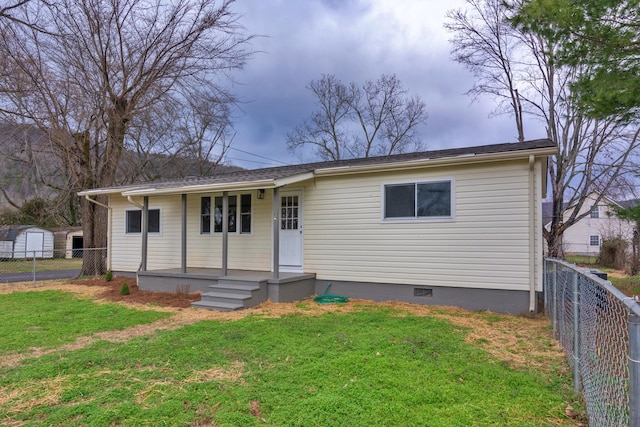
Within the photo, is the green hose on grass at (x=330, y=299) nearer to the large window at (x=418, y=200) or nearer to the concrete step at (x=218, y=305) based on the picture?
the concrete step at (x=218, y=305)

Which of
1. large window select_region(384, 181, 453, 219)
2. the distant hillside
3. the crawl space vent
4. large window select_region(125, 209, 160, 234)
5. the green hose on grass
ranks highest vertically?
the distant hillside

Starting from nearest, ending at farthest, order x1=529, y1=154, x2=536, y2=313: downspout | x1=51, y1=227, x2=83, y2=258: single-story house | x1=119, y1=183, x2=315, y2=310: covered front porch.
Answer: x1=529, y1=154, x2=536, y2=313: downspout
x1=119, y1=183, x2=315, y2=310: covered front porch
x1=51, y1=227, x2=83, y2=258: single-story house

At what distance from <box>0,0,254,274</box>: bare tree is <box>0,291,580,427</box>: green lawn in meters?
8.42

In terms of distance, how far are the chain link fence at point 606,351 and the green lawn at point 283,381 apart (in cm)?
33

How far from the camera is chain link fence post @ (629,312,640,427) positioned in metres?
1.65

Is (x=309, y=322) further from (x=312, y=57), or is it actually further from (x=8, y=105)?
(x=312, y=57)

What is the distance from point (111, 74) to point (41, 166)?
4557 millimetres

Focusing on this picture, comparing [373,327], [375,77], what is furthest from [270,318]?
[375,77]

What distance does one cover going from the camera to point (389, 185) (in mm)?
7859

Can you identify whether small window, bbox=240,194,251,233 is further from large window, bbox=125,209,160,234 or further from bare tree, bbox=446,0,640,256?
bare tree, bbox=446,0,640,256

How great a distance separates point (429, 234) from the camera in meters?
7.44

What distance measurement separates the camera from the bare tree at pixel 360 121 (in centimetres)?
2567

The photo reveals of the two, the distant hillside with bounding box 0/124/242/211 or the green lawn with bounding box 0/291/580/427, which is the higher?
the distant hillside with bounding box 0/124/242/211

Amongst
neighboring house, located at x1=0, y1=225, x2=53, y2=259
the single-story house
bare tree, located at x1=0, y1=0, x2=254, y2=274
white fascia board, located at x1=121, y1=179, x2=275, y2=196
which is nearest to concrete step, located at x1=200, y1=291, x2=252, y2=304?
white fascia board, located at x1=121, y1=179, x2=275, y2=196
